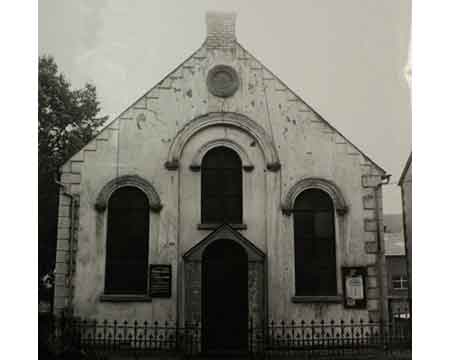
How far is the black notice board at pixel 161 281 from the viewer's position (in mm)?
8336

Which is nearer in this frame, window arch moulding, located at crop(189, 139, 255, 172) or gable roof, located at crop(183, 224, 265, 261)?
gable roof, located at crop(183, 224, 265, 261)

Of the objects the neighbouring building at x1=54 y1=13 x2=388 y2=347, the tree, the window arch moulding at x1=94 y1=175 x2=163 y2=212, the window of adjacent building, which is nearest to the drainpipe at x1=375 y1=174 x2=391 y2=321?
the neighbouring building at x1=54 y1=13 x2=388 y2=347

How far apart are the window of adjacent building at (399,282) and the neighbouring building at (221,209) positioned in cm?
19

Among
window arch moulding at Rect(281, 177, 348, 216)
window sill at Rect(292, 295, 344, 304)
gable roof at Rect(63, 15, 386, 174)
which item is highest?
gable roof at Rect(63, 15, 386, 174)

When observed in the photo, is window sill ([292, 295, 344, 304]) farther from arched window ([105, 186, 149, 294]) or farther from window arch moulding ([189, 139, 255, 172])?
arched window ([105, 186, 149, 294])

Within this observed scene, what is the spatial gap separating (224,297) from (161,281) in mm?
991

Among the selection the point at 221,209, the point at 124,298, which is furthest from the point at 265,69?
the point at 124,298

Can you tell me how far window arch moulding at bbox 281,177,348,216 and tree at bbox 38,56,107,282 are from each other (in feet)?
10.3

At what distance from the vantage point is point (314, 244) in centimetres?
873

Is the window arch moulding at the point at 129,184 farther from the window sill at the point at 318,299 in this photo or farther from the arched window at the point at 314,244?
the window sill at the point at 318,299

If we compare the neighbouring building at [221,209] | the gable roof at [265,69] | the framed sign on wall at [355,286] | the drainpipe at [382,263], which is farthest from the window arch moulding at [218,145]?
the framed sign on wall at [355,286]

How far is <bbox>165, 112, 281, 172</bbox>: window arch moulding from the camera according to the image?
8.88 m
